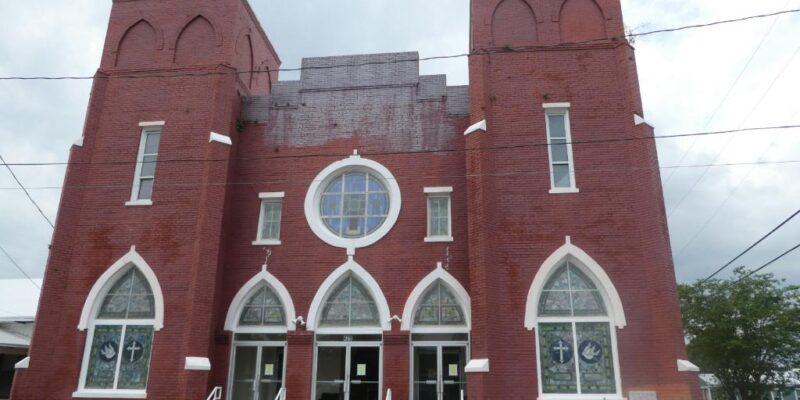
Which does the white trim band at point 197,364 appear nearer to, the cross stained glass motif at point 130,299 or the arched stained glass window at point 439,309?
the cross stained glass motif at point 130,299

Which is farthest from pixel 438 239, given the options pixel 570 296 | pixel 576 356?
pixel 576 356

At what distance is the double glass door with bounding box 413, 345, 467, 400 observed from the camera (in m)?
12.5

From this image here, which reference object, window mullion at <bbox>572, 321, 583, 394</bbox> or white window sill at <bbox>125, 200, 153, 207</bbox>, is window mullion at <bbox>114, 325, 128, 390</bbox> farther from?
window mullion at <bbox>572, 321, 583, 394</bbox>

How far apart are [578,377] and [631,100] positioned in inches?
245

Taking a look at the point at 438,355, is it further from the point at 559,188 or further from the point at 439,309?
the point at 559,188

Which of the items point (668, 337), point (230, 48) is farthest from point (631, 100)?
point (230, 48)

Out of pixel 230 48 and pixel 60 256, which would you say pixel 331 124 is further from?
pixel 60 256

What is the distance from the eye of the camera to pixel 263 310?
13672 mm

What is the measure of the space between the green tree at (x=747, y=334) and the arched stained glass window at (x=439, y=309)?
14950 mm

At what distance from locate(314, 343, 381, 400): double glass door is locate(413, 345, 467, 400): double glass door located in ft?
2.90

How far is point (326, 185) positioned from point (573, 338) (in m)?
6.74

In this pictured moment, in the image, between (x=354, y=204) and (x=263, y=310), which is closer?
(x=263, y=310)

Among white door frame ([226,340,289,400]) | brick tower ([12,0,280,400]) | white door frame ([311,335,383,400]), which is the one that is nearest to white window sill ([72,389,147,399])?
brick tower ([12,0,280,400])

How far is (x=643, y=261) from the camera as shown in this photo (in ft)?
39.5
